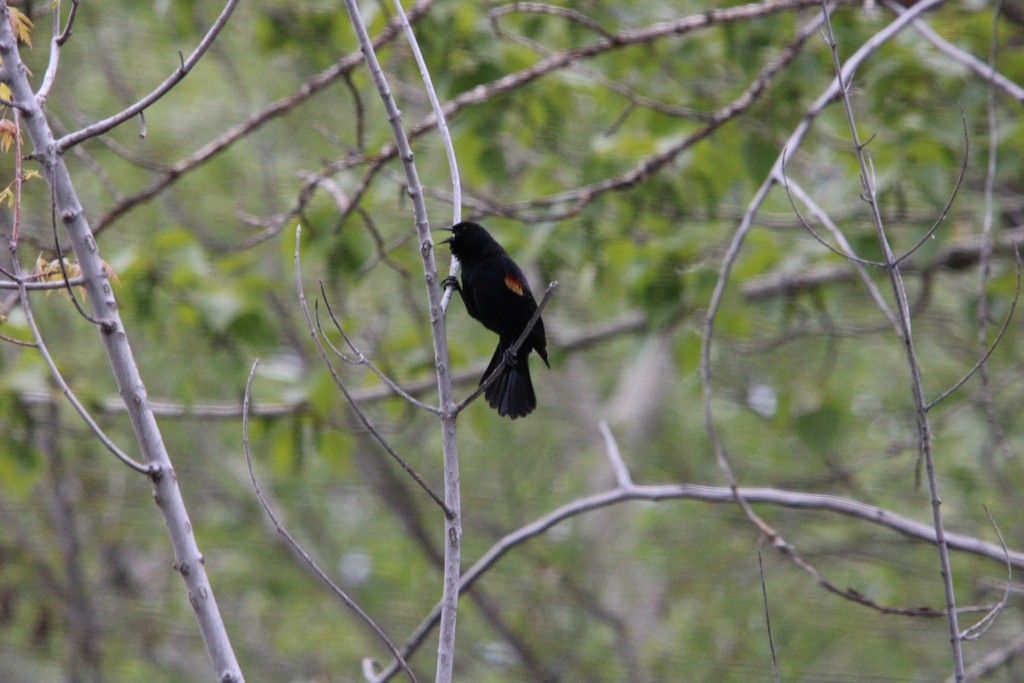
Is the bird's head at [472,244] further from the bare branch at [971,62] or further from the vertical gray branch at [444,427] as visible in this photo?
the bare branch at [971,62]

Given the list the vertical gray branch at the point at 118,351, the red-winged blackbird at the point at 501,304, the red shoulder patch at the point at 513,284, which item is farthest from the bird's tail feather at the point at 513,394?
the vertical gray branch at the point at 118,351

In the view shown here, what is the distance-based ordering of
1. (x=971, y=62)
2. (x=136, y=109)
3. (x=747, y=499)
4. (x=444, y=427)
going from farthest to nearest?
(x=971, y=62) < (x=747, y=499) < (x=136, y=109) < (x=444, y=427)

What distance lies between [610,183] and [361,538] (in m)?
3.61

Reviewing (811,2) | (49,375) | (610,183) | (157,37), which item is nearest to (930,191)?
(811,2)

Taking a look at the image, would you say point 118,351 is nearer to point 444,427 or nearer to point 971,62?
point 444,427

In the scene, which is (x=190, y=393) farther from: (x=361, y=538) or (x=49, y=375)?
(x=361, y=538)

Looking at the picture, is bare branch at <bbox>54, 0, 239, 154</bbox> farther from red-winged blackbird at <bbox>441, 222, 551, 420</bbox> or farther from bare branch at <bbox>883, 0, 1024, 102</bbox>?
bare branch at <bbox>883, 0, 1024, 102</bbox>

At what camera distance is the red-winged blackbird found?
280 cm

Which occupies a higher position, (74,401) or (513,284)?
(513,284)

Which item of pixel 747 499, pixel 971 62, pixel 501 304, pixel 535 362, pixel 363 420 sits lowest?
pixel 363 420

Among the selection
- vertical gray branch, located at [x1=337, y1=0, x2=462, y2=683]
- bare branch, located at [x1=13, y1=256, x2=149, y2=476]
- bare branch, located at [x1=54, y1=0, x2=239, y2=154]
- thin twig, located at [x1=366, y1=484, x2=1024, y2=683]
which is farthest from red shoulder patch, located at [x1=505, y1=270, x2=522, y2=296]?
bare branch, located at [x1=13, y1=256, x2=149, y2=476]

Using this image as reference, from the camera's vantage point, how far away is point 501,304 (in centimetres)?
286

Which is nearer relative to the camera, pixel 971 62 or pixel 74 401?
pixel 74 401

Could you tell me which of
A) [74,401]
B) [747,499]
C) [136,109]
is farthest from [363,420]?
[747,499]
